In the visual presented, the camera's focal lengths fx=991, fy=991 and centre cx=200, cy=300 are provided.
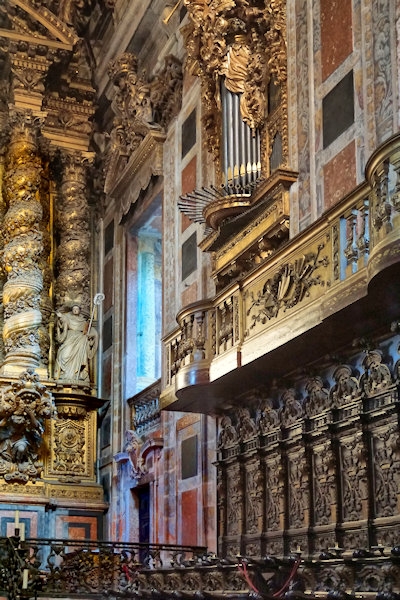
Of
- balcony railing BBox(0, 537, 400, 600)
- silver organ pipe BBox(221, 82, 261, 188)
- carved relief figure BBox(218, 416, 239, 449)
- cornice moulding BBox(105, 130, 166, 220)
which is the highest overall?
cornice moulding BBox(105, 130, 166, 220)

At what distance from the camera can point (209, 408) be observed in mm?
12211

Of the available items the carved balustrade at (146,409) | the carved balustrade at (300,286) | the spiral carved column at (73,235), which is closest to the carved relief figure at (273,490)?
the carved balustrade at (300,286)

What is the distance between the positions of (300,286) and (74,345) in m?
8.82

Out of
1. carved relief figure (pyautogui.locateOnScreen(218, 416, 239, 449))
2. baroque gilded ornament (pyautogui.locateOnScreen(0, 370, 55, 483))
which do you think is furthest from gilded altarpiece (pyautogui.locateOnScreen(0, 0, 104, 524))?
carved relief figure (pyautogui.locateOnScreen(218, 416, 239, 449))

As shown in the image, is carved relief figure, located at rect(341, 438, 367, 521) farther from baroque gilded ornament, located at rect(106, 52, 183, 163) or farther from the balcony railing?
baroque gilded ornament, located at rect(106, 52, 183, 163)

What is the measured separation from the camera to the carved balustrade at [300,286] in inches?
299

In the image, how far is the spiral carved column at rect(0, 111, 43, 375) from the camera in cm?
1661

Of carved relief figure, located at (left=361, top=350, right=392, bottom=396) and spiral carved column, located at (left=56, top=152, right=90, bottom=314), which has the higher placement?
spiral carved column, located at (left=56, top=152, right=90, bottom=314)

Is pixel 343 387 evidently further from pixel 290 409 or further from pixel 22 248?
pixel 22 248

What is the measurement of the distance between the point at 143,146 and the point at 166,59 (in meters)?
1.57

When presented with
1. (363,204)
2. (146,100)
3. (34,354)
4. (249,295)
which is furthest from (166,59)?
(363,204)

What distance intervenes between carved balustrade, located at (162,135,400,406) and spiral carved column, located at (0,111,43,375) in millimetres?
5144

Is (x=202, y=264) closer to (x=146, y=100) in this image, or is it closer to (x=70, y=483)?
(x=146, y=100)

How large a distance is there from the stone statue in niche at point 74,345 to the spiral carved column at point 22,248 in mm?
572
